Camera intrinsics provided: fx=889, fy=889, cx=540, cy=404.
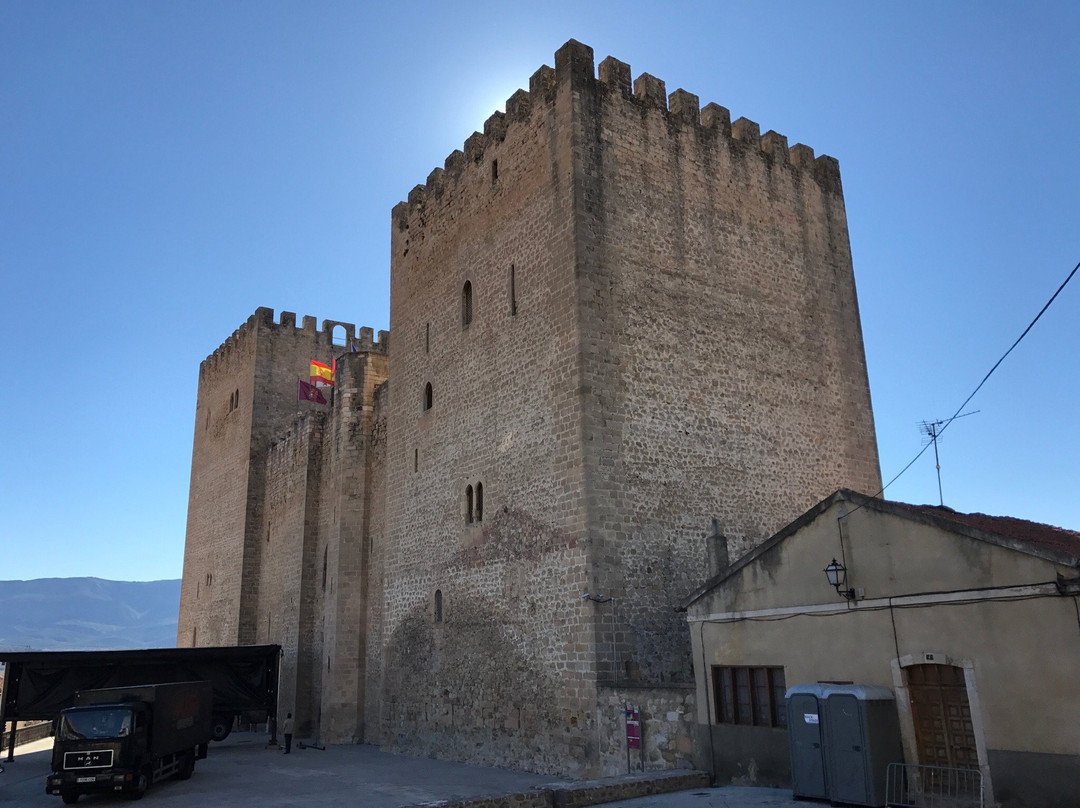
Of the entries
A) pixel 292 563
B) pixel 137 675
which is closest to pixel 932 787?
pixel 137 675

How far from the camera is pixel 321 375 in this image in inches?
1161

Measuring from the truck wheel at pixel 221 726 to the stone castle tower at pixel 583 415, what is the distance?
219cm

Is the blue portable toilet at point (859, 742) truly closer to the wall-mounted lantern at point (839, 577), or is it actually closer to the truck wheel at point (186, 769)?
the wall-mounted lantern at point (839, 577)

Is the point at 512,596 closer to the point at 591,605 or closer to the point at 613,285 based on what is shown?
the point at 591,605

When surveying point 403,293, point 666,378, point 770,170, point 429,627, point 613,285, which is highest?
point 770,170

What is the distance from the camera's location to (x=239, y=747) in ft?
68.5

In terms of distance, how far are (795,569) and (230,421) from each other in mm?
24860

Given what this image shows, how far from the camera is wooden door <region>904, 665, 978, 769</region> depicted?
882 cm

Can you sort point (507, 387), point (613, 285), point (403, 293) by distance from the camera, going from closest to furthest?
point (613, 285) → point (507, 387) → point (403, 293)

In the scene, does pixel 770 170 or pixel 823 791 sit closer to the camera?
pixel 823 791

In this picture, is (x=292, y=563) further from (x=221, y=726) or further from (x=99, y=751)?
(x=99, y=751)

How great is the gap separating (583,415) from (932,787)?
6.83 metres

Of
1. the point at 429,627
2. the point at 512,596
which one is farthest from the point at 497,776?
the point at 429,627

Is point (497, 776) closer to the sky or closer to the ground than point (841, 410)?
closer to the ground
